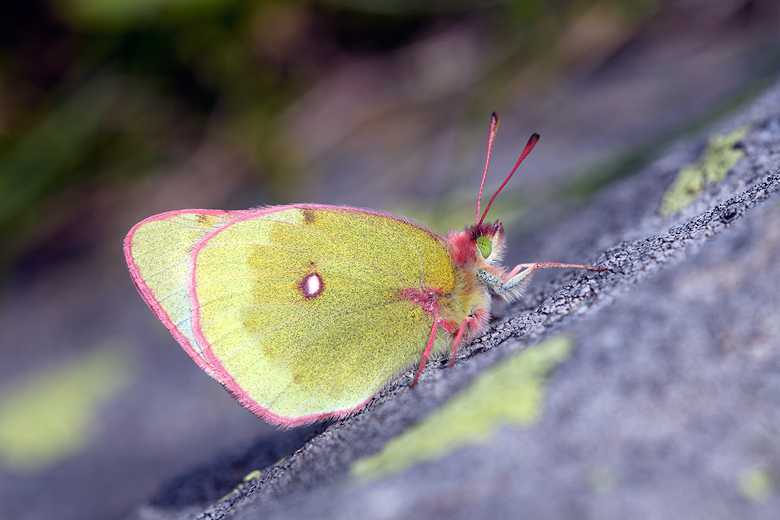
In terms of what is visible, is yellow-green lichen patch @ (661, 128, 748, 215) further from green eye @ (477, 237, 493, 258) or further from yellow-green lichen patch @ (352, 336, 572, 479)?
yellow-green lichen patch @ (352, 336, 572, 479)

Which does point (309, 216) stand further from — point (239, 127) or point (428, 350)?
point (239, 127)

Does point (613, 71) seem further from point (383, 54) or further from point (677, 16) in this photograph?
point (383, 54)

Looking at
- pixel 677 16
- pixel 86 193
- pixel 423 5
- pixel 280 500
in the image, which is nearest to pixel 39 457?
pixel 86 193

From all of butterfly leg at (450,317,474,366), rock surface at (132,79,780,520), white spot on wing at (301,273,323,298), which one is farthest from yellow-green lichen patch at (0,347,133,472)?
butterfly leg at (450,317,474,366)

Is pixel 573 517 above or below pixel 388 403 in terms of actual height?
below

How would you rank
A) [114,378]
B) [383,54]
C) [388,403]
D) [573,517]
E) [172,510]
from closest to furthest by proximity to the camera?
[573,517] → [388,403] → [172,510] → [114,378] → [383,54]

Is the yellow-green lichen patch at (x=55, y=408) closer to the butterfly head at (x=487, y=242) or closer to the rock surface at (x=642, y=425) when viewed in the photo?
the rock surface at (x=642, y=425)

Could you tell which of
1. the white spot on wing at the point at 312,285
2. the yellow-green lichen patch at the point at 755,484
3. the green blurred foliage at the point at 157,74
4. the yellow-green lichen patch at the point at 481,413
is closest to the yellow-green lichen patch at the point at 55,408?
the green blurred foliage at the point at 157,74
